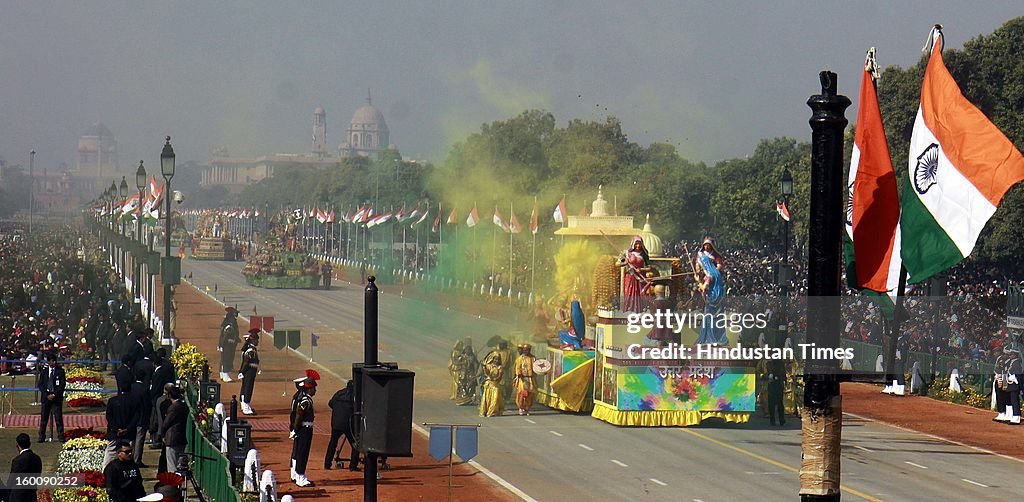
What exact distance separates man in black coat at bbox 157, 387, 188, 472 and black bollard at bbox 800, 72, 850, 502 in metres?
14.3

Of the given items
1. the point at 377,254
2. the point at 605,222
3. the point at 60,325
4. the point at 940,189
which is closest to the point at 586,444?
the point at 605,222

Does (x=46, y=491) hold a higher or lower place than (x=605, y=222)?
lower

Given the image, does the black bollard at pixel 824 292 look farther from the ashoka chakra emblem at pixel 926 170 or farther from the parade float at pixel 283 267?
the parade float at pixel 283 267

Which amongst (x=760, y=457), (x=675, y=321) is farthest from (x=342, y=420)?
(x=675, y=321)

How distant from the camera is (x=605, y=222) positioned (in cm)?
4022

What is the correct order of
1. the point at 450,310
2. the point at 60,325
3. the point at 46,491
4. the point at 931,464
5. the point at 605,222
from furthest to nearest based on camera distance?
1. the point at 450,310
2. the point at 60,325
3. the point at 605,222
4. the point at 931,464
5. the point at 46,491

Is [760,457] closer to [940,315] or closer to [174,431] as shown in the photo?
[174,431]

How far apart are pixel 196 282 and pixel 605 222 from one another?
5587 centimetres

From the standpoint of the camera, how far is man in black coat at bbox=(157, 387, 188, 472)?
2273 cm

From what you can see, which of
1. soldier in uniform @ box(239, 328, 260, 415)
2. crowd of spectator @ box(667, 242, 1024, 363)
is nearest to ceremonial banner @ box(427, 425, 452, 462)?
soldier in uniform @ box(239, 328, 260, 415)

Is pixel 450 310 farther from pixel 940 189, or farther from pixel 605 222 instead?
pixel 940 189

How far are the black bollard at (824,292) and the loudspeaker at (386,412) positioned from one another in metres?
3.93

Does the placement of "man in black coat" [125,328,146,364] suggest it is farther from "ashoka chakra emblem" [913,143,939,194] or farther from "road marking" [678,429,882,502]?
"ashoka chakra emblem" [913,143,939,194]

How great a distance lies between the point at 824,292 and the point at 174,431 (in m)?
14.8
